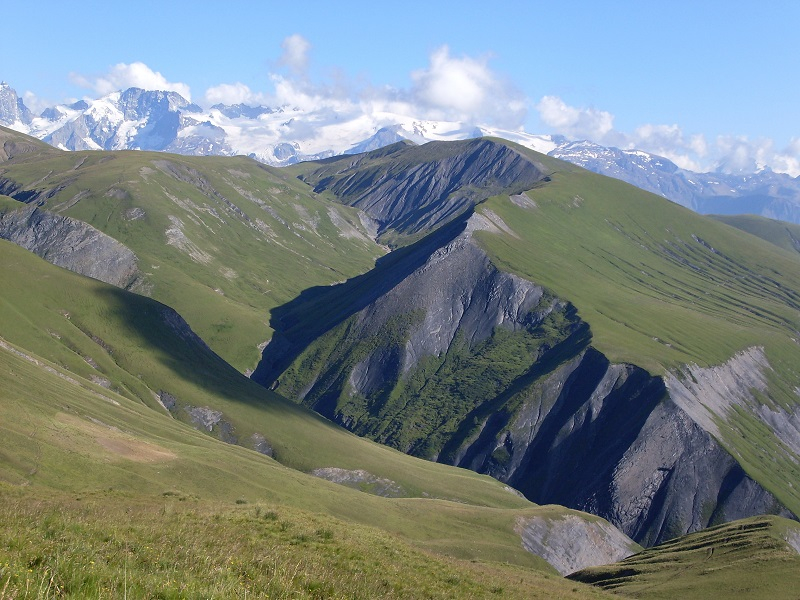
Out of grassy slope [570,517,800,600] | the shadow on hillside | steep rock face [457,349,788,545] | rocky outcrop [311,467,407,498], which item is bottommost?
rocky outcrop [311,467,407,498]

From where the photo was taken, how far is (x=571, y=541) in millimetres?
126500

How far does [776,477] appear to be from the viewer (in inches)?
7239

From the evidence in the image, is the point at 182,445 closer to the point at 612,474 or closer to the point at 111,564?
the point at 111,564

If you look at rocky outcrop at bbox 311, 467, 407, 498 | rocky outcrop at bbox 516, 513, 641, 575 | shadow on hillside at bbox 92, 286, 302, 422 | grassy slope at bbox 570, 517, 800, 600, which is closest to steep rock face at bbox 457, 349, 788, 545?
rocky outcrop at bbox 516, 513, 641, 575

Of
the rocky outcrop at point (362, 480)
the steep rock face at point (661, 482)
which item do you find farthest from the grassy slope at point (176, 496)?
the steep rock face at point (661, 482)

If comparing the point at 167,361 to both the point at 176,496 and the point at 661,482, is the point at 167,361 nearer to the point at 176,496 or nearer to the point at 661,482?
the point at 661,482

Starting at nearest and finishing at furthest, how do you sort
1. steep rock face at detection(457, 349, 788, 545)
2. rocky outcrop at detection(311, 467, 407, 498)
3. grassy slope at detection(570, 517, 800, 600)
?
grassy slope at detection(570, 517, 800, 600), rocky outcrop at detection(311, 467, 407, 498), steep rock face at detection(457, 349, 788, 545)

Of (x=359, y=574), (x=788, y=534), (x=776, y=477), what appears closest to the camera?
(x=359, y=574)

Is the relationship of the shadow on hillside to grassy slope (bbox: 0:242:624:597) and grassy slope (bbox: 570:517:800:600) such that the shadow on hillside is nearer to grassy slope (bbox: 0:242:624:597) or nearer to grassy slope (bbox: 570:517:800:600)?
grassy slope (bbox: 0:242:624:597)

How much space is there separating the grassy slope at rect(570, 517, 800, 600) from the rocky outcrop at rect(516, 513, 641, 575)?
109 feet

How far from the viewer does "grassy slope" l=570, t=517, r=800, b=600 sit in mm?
60344

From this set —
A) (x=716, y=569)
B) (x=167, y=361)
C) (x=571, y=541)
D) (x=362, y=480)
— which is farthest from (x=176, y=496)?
(x=167, y=361)

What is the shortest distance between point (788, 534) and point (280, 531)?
67.7 m

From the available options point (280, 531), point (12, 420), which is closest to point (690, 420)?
point (12, 420)
